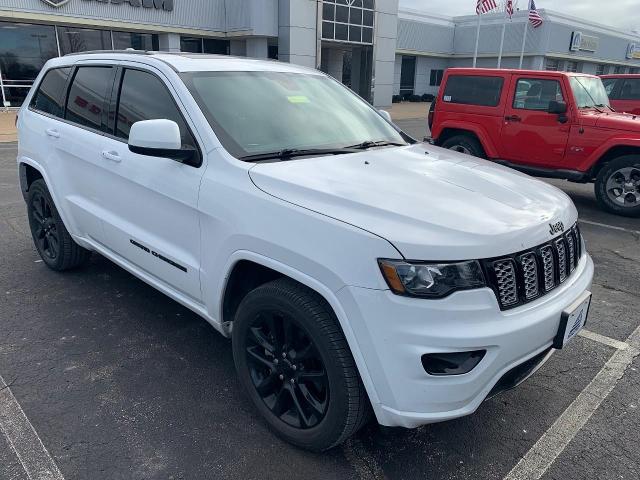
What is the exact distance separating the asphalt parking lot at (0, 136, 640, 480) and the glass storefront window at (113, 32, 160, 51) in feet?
73.9

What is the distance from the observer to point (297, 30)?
25656mm

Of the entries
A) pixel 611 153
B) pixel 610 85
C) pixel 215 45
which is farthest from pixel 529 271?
pixel 215 45

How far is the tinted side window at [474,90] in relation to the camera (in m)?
8.69

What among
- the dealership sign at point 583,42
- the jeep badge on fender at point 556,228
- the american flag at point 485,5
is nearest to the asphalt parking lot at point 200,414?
the jeep badge on fender at point 556,228

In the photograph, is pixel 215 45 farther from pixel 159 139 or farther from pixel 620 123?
pixel 159 139

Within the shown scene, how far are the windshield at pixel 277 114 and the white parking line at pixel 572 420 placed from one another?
2.02 metres

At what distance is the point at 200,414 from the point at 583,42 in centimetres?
4798

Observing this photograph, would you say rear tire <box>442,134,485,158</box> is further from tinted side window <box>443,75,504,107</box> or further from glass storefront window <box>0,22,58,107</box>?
glass storefront window <box>0,22,58,107</box>

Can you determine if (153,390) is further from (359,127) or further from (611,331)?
(611,331)

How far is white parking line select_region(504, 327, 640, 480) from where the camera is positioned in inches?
100

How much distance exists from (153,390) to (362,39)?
28.7m

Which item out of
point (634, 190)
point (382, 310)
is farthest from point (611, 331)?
point (634, 190)

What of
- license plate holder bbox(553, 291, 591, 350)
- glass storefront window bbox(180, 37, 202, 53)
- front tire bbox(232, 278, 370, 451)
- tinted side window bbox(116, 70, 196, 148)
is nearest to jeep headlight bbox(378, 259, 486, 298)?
front tire bbox(232, 278, 370, 451)

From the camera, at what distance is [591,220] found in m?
7.26
